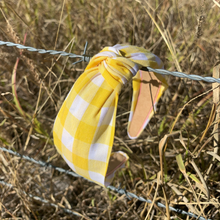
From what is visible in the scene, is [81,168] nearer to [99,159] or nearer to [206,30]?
[99,159]

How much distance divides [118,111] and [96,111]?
572mm

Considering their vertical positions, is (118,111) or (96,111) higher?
(96,111)

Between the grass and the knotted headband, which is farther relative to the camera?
the grass

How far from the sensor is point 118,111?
103cm

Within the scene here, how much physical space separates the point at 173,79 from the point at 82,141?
0.78 m

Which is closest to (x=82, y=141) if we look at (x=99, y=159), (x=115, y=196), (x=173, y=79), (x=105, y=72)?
(x=99, y=159)

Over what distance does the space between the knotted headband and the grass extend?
0.73 ft

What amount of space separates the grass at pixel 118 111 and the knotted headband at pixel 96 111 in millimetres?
222

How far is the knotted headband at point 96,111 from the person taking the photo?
458mm

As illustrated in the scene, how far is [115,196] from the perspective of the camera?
32.2 inches

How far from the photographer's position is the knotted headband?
458 millimetres

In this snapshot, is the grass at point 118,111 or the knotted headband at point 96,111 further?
the grass at point 118,111

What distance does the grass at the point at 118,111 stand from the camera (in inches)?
28.9

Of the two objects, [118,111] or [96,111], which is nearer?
[96,111]
